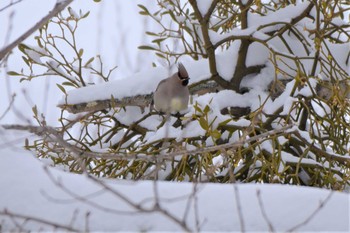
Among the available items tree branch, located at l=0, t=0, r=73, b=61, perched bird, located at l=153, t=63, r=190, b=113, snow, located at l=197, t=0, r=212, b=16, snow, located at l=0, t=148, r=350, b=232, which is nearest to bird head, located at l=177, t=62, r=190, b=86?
perched bird, located at l=153, t=63, r=190, b=113

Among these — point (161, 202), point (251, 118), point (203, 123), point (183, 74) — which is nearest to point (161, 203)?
point (161, 202)

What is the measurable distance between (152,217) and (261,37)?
6.48 feet

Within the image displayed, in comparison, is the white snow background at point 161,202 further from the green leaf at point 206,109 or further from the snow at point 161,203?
the green leaf at point 206,109

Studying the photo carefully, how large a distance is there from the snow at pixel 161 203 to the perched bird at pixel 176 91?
1.60 metres

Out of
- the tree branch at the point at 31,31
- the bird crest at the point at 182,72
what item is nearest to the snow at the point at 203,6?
the bird crest at the point at 182,72

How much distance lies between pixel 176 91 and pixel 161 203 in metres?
1.74

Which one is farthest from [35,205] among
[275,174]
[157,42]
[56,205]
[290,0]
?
[290,0]

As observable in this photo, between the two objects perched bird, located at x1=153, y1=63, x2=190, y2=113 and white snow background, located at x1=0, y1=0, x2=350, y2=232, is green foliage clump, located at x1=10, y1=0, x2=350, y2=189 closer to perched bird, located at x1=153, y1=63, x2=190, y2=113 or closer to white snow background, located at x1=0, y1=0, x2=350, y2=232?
perched bird, located at x1=153, y1=63, x2=190, y2=113

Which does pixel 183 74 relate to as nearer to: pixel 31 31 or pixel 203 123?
pixel 203 123

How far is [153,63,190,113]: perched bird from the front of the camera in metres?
3.42

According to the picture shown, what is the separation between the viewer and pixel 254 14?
3670mm

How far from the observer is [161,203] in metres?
1.70

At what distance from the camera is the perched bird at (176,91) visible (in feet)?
11.2

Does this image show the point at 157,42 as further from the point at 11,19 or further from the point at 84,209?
the point at 84,209
